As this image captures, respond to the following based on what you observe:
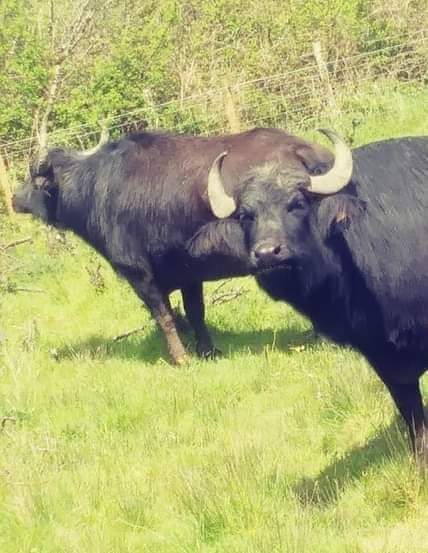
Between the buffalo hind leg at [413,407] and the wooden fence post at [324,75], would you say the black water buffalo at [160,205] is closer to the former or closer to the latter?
the buffalo hind leg at [413,407]

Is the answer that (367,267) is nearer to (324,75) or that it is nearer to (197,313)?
(197,313)

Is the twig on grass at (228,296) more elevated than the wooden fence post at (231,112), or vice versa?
the wooden fence post at (231,112)

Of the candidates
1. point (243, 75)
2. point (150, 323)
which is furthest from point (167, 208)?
point (243, 75)

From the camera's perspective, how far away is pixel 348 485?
520cm

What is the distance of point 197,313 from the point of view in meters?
9.13

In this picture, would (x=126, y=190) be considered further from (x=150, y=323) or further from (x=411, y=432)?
(x=411, y=432)

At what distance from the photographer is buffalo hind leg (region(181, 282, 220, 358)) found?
901 cm

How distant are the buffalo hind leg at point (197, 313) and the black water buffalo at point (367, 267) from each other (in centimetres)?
373

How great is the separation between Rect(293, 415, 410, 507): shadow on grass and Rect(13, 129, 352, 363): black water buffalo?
2.40m

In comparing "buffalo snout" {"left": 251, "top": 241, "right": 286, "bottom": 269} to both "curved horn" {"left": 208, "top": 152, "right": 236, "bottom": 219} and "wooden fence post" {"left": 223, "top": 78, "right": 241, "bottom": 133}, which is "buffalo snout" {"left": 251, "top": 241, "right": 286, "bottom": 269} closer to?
"curved horn" {"left": 208, "top": 152, "right": 236, "bottom": 219}

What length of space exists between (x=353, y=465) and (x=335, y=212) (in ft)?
4.89

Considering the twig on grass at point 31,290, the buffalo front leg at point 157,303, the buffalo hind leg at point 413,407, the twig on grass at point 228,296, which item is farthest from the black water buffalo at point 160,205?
the buffalo hind leg at point 413,407

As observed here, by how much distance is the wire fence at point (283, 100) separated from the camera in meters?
15.5

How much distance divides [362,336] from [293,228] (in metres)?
0.73
